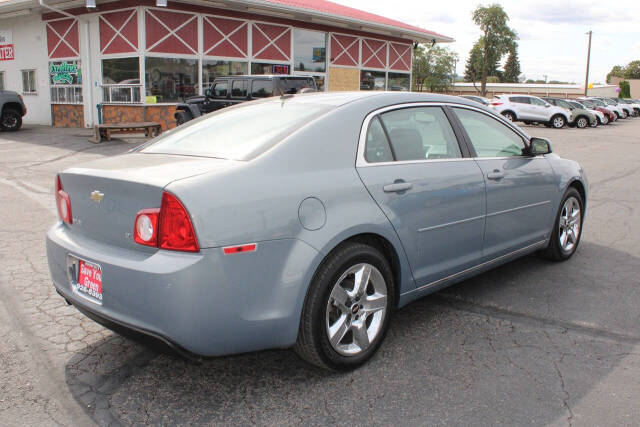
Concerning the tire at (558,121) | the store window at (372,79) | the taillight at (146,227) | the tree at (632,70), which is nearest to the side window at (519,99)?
the tire at (558,121)

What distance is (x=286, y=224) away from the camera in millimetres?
2850

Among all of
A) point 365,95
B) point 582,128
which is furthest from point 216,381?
point 582,128

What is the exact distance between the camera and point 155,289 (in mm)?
2666

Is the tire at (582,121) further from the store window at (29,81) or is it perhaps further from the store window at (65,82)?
the store window at (29,81)

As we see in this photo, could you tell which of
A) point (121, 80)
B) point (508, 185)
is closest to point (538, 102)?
point (121, 80)

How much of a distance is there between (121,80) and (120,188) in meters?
18.7

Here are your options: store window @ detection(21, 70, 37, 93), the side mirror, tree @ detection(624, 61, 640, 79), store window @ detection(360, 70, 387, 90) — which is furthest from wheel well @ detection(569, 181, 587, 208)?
tree @ detection(624, 61, 640, 79)

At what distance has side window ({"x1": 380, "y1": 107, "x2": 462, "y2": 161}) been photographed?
3650mm

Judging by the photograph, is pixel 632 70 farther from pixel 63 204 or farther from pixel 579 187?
pixel 63 204

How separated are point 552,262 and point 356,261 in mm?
3010

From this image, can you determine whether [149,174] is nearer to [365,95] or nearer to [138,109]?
[365,95]

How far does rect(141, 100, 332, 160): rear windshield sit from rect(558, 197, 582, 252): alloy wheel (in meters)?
2.95

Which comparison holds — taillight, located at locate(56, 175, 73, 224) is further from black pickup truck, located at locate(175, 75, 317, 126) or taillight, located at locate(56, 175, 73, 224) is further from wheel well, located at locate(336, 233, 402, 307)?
black pickup truck, located at locate(175, 75, 317, 126)

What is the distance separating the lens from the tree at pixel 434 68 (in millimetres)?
81188
